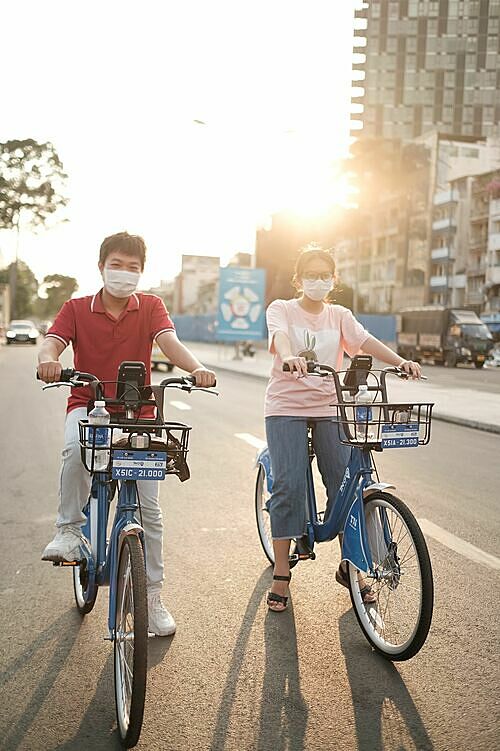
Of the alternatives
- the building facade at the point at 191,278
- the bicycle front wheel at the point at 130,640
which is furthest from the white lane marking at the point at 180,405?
the building facade at the point at 191,278

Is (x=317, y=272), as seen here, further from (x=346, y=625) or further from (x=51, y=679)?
(x=51, y=679)

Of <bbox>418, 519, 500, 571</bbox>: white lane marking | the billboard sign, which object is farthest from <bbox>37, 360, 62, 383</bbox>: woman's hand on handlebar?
the billboard sign

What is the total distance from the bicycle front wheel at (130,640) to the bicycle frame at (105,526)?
9 cm

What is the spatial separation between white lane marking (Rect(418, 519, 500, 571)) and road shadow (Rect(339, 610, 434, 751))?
1743 millimetres

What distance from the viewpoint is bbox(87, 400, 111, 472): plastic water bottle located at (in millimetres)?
3410

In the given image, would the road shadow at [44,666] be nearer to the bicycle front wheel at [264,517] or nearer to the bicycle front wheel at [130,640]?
the bicycle front wheel at [130,640]

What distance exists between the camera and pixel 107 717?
3359 millimetres

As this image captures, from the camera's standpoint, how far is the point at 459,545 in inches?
240

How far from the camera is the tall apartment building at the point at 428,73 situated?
421 feet

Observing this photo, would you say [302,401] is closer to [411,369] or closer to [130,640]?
[411,369]

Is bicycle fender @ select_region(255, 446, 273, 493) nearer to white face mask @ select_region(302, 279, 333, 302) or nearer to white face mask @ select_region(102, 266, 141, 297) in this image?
white face mask @ select_region(302, 279, 333, 302)

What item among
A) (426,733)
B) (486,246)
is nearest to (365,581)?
→ (426,733)

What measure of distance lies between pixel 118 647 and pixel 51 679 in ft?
1.67

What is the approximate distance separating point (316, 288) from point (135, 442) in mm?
1577
